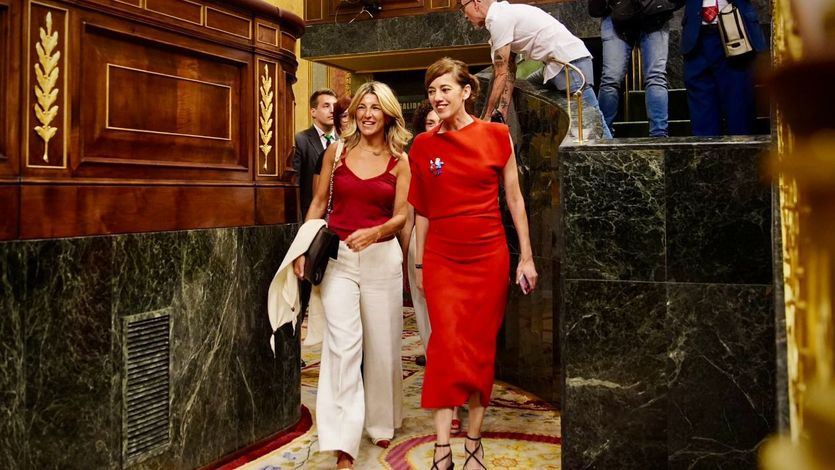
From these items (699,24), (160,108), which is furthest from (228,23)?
(699,24)

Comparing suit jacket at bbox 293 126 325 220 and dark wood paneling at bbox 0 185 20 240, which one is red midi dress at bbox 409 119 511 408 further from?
suit jacket at bbox 293 126 325 220

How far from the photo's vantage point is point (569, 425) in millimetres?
2746

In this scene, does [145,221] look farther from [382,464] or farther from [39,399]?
[382,464]

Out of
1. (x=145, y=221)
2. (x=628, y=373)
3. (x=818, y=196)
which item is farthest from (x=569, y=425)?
(x=818, y=196)

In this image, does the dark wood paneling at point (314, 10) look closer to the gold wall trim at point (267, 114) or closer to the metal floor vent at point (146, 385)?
the gold wall trim at point (267, 114)

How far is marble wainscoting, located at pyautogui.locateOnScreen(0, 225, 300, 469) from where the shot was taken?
232cm

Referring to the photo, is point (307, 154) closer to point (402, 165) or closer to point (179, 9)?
point (402, 165)

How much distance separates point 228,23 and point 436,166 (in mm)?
1180

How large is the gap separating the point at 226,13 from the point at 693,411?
2.58 m

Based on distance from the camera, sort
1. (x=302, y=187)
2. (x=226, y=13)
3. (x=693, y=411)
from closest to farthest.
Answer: (x=693, y=411) < (x=226, y=13) < (x=302, y=187)

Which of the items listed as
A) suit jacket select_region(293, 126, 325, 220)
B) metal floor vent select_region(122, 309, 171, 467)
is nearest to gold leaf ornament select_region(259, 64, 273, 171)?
metal floor vent select_region(122, 309, 171, 467)

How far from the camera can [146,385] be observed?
Result: 2766 millimetres

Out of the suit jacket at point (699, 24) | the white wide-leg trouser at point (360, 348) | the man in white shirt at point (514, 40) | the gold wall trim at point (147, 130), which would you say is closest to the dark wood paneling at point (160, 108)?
the gold wall trim at point (147, 130)

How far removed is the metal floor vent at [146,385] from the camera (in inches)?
105
